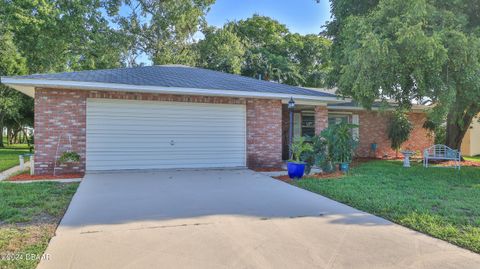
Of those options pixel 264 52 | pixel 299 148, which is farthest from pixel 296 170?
pixel 264 52

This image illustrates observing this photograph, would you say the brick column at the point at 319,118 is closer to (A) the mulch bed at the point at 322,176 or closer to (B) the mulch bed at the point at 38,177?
(A) the mulch bed at the point at 322,176

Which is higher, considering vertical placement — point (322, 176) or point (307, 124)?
point (307, 124)

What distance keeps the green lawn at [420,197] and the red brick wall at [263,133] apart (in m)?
2.90

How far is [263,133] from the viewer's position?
11.8 meters

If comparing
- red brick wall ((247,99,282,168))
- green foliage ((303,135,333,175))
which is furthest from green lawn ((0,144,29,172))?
green foliage ((303,135,333,175))

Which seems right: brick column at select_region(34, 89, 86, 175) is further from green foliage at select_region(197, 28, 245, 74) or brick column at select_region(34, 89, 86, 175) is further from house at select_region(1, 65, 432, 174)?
green foliage at select_region(197, 28, 245, 74)

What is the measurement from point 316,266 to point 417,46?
6390mm

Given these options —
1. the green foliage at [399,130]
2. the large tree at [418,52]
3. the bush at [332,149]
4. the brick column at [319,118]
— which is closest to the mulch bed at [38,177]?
the bush at [332,149]

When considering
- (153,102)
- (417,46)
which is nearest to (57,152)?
(153,102)

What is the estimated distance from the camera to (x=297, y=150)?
9.30m

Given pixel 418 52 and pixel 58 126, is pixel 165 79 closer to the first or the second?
pixel 58 126

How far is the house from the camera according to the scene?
31.0 feet

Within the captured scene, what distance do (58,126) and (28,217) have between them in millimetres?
5167

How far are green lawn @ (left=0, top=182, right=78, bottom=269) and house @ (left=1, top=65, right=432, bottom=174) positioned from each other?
2.11 metres
